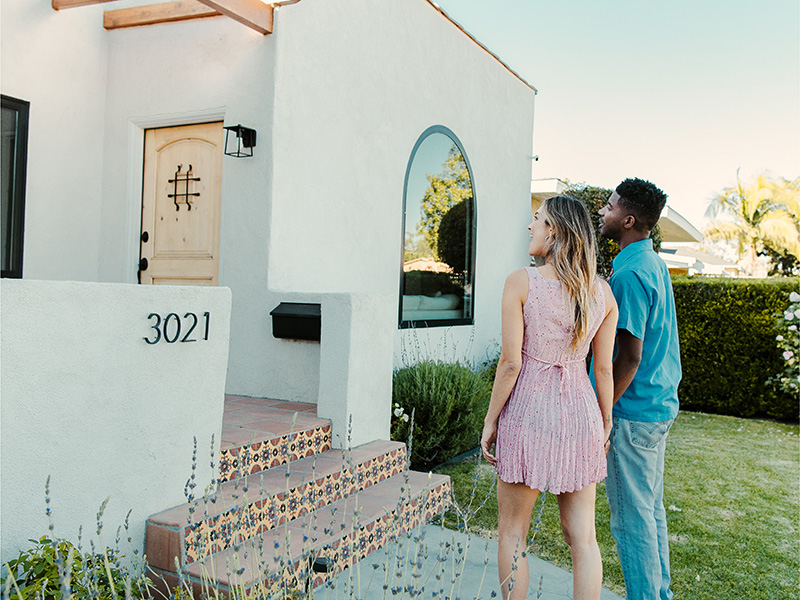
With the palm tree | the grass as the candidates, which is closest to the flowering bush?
the grass

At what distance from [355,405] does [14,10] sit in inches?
151

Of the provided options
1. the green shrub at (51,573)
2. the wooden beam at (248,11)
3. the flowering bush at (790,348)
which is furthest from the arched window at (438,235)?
the green shrub at (51,573)

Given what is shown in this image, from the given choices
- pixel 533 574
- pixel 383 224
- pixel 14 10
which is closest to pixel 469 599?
pixel 533 574

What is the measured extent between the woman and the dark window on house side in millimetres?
4122

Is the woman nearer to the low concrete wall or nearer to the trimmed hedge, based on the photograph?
the low concrete wall

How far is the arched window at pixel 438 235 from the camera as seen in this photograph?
6.86 metres

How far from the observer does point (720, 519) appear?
4.82 metres

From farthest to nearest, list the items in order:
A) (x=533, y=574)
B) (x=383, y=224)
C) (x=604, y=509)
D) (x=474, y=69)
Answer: (x=474, y=69) → (x=383, y=224) → (x=604, y=509) → (x=533, y=574)

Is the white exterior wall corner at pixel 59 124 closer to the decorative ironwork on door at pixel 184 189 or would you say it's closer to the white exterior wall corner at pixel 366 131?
the decorative ironwork on door at pixel 184 189

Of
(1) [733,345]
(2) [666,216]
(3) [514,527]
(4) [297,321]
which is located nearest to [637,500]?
(3) [514,527]

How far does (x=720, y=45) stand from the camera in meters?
16.8

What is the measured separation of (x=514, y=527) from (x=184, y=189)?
4101mm

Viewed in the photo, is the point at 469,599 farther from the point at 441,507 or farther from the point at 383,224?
the point at 383,224

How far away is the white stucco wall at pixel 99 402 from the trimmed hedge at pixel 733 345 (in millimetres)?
7943
